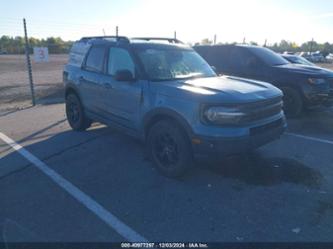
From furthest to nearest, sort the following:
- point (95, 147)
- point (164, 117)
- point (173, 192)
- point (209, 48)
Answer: point (209, 48), point (95, 147), point (164, 117), point (173, 192)

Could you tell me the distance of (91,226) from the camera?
315 cm

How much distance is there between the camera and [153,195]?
381cm

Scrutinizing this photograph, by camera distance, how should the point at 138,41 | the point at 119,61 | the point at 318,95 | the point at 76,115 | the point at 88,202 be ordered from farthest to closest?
the point at 318,95, the point at 76,115, the point at 138,41, the point at 119,61, the point at 88,202

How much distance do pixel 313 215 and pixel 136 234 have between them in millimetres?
2004

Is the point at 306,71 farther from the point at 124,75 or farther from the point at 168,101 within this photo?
the point at 124,75

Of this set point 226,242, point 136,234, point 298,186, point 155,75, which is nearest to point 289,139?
point 298,186

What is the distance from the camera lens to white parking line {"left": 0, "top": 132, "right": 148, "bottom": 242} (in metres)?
3.04

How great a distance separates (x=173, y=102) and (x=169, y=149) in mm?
709

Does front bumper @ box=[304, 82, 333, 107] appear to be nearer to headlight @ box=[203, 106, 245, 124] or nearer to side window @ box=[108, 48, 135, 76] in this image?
headlight @ box=[203, 106, 245, 124]

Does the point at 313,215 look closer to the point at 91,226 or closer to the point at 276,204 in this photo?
the point at 276,204

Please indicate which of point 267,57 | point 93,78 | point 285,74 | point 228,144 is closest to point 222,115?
point 228,144

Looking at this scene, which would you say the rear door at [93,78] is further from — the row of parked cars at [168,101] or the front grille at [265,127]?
the front grille at [265,127]

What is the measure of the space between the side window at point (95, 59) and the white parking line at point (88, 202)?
1938 mm

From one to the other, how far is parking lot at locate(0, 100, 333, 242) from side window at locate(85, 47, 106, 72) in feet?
4.77
